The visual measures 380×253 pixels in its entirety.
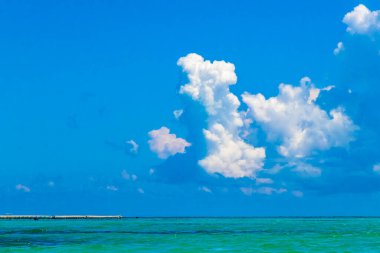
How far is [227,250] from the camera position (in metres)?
65.8

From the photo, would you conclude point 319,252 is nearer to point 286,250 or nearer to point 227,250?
point 286,250

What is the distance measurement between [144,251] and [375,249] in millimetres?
26281

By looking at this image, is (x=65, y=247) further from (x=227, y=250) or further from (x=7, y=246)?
(x=227, y=250)

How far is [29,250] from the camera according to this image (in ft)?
217

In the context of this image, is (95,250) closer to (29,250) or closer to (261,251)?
(29,250)

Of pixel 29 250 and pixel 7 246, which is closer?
pixel 29 250

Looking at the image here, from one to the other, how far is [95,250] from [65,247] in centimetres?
636

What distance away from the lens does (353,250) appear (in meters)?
65.6

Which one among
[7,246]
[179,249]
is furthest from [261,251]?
[7,246]

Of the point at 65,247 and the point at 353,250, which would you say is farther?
the point at 65,247

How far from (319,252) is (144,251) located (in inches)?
760

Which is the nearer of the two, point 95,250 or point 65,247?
point 95,250

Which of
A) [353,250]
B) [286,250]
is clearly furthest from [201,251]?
[353,250]

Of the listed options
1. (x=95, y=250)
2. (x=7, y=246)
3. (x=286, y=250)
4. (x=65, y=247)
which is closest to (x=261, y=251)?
(x=286, y=250)
